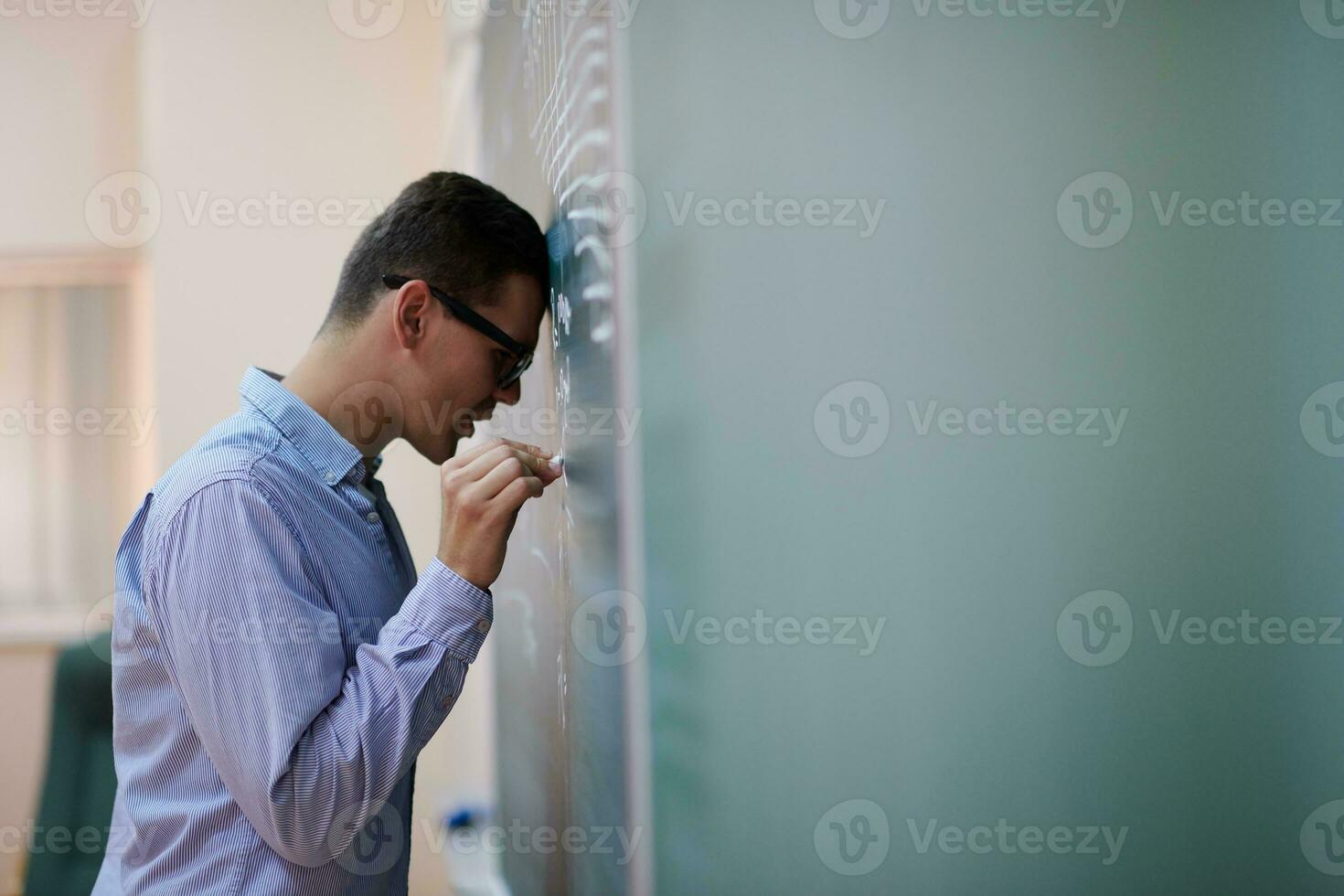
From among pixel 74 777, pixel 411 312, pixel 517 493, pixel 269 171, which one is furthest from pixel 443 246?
pixel 269 171

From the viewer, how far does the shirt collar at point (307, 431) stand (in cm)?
108

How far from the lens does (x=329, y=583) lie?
100 cm

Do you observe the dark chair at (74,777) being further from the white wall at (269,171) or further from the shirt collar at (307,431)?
the shirt collar at (307,431)

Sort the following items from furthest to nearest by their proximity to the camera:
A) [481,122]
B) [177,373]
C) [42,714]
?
1. [42,714]
2. [177,373]
3. [481,122]

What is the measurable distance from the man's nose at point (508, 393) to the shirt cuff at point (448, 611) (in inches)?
12.3

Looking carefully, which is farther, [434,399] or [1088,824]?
[434,399]

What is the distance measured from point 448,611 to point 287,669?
0.14 metres

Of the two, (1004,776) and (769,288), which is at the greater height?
(769,288)

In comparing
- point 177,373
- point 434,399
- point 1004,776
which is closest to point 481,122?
point 434,399

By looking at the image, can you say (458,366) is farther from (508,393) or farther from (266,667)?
(266,667)

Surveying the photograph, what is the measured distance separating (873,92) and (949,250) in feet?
0.49

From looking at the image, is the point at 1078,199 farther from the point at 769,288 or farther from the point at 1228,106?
the point at 769,288

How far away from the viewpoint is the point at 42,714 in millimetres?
3414

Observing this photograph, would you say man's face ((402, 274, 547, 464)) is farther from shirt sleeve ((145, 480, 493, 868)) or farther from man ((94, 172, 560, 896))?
shirt sleeve ((145, 480, 493, 868))
